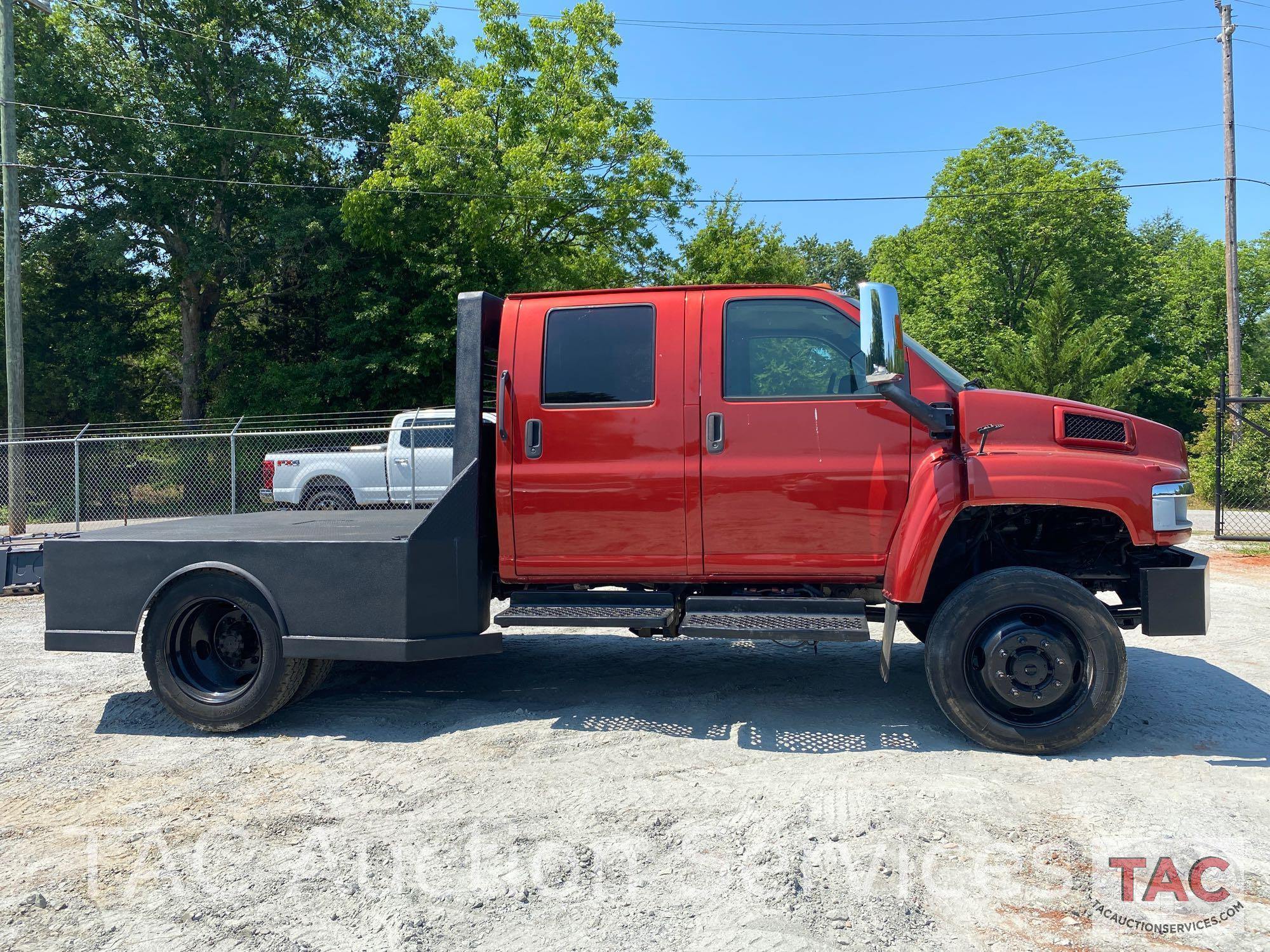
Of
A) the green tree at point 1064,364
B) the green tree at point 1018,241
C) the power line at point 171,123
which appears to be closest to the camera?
the power line at point 171,123

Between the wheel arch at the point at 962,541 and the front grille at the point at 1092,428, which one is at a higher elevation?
the front grille at the point at 1092,428

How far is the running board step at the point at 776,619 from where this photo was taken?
4434mm

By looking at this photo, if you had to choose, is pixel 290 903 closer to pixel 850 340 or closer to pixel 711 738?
pixel 711 738

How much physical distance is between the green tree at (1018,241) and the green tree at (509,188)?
64.9 feet


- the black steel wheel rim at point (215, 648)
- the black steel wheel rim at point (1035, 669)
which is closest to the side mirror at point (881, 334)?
the black steel wheel rim at point (1035, 669)

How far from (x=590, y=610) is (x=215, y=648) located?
89.2 inches

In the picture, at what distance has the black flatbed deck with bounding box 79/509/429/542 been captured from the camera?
16.3 feet

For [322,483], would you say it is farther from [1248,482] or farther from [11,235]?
[1248,482]

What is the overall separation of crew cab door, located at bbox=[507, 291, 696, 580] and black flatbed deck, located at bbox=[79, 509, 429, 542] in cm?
78

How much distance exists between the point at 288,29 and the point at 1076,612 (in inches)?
1045

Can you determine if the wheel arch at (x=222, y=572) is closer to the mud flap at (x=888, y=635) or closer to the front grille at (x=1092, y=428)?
the mud flap at (x=888, y=635)

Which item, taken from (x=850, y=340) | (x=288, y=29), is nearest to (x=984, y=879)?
(x=850, y=340)

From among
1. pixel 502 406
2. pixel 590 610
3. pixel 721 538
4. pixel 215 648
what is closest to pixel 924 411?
pixel 721 538

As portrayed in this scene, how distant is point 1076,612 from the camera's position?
14.0 feet
